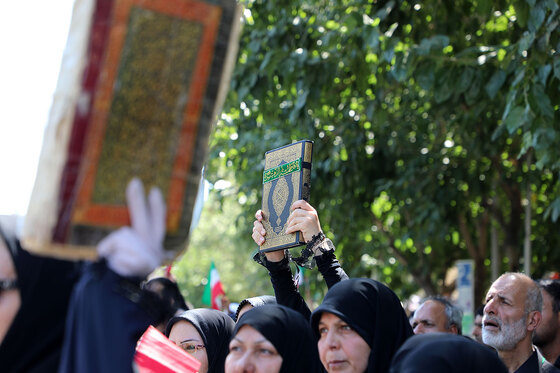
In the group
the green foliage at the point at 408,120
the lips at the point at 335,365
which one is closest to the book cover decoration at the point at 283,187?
the lips at the point at 335,365

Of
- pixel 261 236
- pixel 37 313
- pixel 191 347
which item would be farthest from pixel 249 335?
pixel 37 313

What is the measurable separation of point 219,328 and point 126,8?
303 cm

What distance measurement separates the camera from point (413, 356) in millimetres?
2613

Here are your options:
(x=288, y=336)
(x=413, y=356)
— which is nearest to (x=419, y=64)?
(x=288, y=336)

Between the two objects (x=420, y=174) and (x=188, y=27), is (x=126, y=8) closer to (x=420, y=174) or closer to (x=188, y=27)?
(x=188, y=27)

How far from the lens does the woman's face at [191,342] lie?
444 cm

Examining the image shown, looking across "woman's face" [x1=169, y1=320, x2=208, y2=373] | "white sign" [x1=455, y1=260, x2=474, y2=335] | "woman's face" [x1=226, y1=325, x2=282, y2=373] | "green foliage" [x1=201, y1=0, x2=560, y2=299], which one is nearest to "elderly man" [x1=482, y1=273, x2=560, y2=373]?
"green foliage" [x1=201, y1=0, x2=560, y2=299]

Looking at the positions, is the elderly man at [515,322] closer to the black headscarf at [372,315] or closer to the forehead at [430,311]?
the forehead at [430,311]

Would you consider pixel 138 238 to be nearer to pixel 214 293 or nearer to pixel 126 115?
pixel 126 115

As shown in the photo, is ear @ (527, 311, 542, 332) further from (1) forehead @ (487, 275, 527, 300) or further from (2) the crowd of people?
(1) forehead @ (487, 275, 527, 300)

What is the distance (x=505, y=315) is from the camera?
191 inches

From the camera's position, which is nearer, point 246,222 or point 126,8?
point 126,8

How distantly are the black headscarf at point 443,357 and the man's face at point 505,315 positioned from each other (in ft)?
6.77

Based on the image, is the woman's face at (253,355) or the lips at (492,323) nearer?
the woman's face at (253,355)
